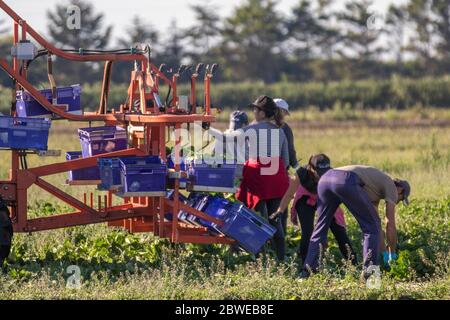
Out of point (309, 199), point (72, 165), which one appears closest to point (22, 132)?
point (72, 165)

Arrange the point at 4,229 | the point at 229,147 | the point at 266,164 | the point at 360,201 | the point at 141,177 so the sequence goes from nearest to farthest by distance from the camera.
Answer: the point at 360,201 < the point at 4,229 < the point at 141,177 < the point at 266,164 < the point at 229,147

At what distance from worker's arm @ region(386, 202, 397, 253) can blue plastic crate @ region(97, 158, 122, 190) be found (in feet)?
8.63

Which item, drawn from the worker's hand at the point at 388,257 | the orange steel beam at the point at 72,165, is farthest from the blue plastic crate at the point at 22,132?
the worker's hand at the point at 388,257

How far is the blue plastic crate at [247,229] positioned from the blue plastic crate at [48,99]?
2011 mm

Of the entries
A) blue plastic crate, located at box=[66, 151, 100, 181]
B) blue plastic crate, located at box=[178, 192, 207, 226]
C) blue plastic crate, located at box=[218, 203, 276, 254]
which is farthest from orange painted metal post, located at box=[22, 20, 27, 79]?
blue plastic crate, located at box=[218, 203, 276, 254]

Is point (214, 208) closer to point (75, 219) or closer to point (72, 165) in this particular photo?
point (75, 219)

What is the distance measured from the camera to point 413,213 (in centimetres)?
1520

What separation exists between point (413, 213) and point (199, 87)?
32.8m

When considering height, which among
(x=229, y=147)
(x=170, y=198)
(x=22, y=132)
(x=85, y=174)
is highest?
(x=22, y=132)

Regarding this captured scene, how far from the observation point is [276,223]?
1273 centimetres

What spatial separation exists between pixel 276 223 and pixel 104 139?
198 centimetres

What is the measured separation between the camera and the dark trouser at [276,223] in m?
12.8

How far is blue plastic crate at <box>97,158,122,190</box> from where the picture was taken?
12023 mm

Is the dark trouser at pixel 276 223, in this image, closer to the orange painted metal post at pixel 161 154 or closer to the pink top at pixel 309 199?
the pink top at pixel 309 199
